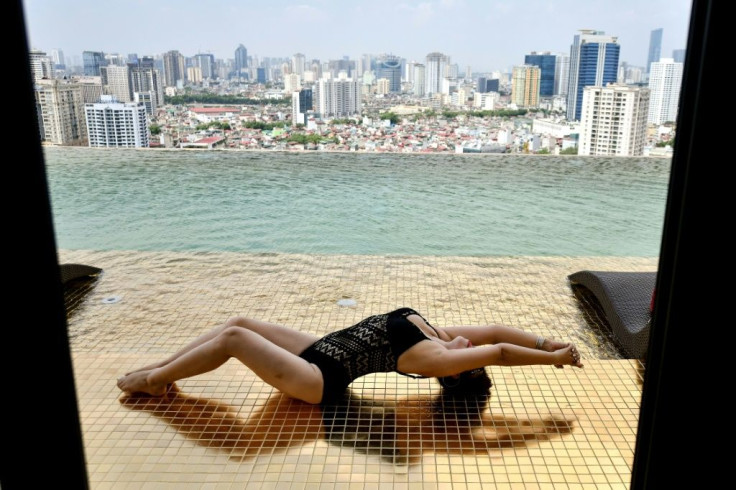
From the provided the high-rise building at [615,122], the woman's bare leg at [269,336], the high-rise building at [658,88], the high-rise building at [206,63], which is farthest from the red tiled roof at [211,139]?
the woman's bare leg at [269,336]

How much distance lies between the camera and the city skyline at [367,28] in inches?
606

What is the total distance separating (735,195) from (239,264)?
4.09m

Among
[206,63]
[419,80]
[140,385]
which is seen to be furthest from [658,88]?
[206,63]

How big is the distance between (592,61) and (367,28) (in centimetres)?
583

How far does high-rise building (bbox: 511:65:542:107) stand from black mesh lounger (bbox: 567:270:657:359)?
1120cm

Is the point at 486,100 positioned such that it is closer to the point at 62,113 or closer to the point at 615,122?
the point at 615,122

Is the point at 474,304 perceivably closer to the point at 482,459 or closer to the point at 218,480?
the point at 482,459

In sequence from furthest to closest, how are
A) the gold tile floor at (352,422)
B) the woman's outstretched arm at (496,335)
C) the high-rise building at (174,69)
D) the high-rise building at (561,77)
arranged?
1. the high-rise building at (174,69)
2. the high-rise building at (561,77)
3. the woman's outstretched arm at (496,335)
4. the gold tile floor at (352,422)

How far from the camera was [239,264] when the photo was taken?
14.7ft

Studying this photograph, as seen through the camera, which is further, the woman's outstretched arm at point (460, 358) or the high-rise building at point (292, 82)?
the high-rise building at point (292, 82)

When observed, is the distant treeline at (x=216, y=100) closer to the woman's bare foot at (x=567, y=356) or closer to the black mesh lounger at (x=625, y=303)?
the black mesh lounger at (x=625, y=303)

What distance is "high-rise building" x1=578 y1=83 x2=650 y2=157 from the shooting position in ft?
33.9

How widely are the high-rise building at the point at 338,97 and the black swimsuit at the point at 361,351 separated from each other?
37.3 ft

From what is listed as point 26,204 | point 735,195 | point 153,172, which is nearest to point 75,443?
point 26,204
